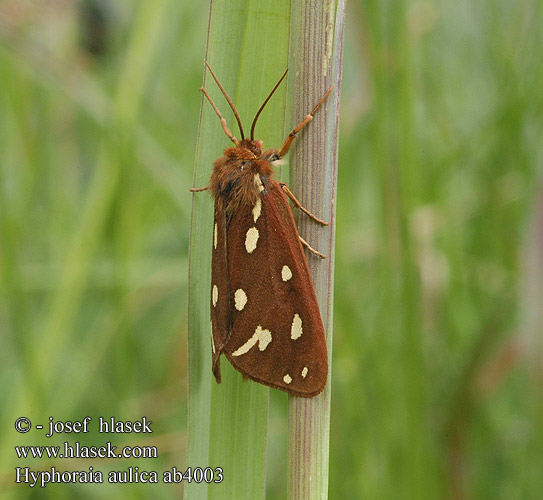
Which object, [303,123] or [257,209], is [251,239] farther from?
[303,123]

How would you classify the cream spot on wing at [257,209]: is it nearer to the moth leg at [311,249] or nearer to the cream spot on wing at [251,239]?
the cream spot on wing at [251,239]

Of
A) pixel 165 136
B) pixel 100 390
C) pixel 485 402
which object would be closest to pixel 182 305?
pixel 100 390

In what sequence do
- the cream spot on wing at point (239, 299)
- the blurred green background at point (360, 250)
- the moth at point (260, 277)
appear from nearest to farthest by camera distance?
the moth at point (260, 277), the cream spot on wing at point (239, 299), the blurred green background at point (360, 250)

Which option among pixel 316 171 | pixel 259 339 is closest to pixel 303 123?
pixel 316 171

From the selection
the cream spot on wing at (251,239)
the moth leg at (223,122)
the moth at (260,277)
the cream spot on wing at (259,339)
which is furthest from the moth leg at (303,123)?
the cream spot on wing at (259,339)

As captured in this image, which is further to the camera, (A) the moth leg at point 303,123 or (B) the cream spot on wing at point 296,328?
(B) the cream spot on wing at point 296,328

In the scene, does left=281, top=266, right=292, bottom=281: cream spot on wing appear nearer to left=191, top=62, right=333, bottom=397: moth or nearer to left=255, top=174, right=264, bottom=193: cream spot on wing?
left=191, top=62, right=333, bottom=397: moth

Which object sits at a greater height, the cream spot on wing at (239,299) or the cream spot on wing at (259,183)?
the cream spot on wing at (259,183)

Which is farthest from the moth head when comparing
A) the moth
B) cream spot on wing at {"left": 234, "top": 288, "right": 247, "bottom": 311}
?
cream spot on wing at {"left": 234, "top": 288, "right": 247, "bottom": 311}
